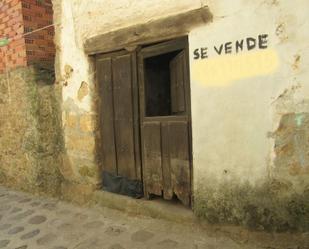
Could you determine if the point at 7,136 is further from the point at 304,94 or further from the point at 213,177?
the point at 304,94

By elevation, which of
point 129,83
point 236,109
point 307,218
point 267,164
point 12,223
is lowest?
point 12,223

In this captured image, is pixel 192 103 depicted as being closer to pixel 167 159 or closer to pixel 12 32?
pixel 167 159

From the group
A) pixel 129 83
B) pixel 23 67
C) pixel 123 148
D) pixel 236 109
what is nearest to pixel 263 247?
pixel 236 109

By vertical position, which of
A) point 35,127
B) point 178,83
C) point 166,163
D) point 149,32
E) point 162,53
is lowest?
point 166,163

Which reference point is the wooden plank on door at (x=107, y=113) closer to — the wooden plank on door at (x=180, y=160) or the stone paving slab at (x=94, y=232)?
the stone paving slab at (x=94, y=232)

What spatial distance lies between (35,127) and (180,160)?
7.60 feet

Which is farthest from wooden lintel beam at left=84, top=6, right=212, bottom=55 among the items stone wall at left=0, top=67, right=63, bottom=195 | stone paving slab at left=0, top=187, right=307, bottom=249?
stone paving slab at left=0, top=187, right=307, bottom=249

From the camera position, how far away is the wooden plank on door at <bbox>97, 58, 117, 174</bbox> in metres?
3.29

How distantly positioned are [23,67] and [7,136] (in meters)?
1.21

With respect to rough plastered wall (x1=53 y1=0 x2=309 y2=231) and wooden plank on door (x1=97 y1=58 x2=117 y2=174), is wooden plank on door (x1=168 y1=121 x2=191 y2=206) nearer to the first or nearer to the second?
rough plastered wall (x1=53 y1=0 x2=309 y2=231)

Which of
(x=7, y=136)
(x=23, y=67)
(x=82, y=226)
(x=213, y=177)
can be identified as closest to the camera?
(x=213, y=177)

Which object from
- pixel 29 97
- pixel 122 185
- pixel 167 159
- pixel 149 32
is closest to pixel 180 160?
pixel 167 159

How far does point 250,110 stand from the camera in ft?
7.30

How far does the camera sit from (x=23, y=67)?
4090 mm
